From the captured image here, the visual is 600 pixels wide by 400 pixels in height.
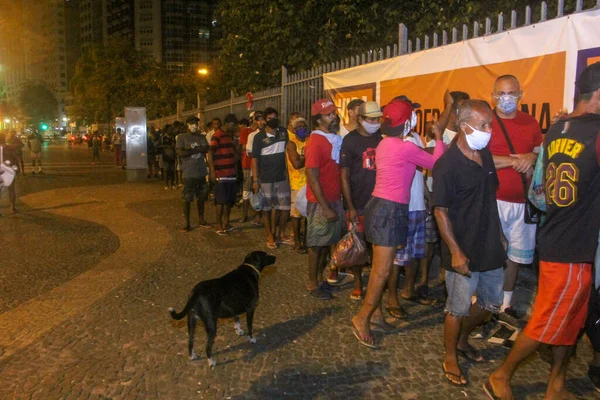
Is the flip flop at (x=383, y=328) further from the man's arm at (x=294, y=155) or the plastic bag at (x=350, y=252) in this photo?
the man's arm at (x=294, y=155)

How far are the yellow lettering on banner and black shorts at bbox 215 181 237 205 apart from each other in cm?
591

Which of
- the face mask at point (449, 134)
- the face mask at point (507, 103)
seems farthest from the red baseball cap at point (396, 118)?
the face mask at point (449, 134)

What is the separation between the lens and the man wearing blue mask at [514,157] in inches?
163

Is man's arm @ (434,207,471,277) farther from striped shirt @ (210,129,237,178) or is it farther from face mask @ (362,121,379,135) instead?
striped shirt @ (210,129,237,178)

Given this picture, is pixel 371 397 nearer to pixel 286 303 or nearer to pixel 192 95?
pixel 286 303

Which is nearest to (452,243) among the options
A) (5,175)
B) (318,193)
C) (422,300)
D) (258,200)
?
(318,193)

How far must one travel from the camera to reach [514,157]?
4102mm

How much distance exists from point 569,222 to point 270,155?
4919mm

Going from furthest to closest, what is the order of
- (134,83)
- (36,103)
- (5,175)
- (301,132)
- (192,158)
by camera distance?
(36,103) < (134,83) < (5,175) < (192,158) < (301,132)

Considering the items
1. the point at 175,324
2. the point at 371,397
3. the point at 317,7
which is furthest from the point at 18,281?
the point at 317,7

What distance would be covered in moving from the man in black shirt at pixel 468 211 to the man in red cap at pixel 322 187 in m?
1.87

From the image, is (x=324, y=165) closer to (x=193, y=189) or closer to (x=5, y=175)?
(x=193, y=189)

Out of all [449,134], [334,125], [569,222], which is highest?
[334,125]

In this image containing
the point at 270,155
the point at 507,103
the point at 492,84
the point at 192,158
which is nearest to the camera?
the point at 507,103
